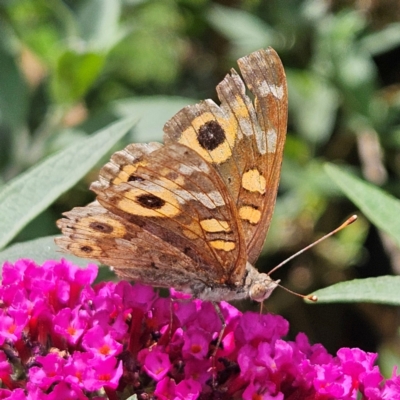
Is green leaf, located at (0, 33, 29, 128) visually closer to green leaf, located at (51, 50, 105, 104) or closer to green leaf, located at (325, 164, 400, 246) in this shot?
green leaf, located at (51, 50, 105, 104)

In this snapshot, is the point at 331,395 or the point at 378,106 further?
the point at 378,106

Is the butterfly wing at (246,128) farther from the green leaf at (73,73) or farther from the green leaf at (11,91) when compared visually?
the green leaf at (11,91)

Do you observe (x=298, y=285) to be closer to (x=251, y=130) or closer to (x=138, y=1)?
(x=138, y=1)

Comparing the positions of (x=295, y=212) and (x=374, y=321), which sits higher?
(x=295, y=212)

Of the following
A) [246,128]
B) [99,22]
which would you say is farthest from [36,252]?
[99,22]

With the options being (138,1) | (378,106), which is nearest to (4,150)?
(138,1)

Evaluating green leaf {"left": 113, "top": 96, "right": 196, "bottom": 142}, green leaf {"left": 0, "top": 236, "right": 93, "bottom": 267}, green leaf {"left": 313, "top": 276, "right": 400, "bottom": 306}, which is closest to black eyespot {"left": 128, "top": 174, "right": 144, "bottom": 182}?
green leaf {"left": 0, "top": 236, "right": 93, "bottom": 267}
